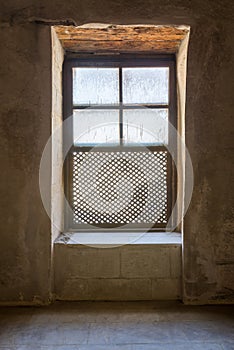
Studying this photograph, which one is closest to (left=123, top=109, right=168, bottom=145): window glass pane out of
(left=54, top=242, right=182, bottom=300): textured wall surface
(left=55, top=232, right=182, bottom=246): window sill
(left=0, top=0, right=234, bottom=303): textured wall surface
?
(left=0, top=0, right=234, bottom=303): textured wall surface

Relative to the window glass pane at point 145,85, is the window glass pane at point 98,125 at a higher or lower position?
lower

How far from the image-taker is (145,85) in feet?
10.6

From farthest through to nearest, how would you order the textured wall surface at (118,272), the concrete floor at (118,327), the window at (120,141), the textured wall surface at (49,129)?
the window at (120,141) < the textured wall surface at (118,272) < the textured wall surface at (49,129) < the concrete floor at (118,327)

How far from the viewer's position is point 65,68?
317cm

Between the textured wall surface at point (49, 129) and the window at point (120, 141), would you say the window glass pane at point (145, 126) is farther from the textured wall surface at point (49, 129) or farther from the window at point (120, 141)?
the textured wall surface at point (49, 129)

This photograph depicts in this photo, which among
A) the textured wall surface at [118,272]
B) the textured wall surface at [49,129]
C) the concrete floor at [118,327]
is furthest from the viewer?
the textured wall surface at [118,272]

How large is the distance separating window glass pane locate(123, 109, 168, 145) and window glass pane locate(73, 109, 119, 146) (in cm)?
9

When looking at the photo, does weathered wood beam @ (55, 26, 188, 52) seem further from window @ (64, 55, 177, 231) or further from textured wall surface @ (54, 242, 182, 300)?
textured wall surface @ (54, 242, 182, 300)

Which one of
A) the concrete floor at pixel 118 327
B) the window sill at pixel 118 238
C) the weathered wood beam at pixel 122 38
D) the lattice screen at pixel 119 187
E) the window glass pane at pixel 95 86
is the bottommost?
the concrete floor at pixel 118 327

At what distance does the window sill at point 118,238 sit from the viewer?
281cm

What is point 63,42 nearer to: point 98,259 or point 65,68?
point 65,68

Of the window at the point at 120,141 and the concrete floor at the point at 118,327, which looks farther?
the window at the point at 120,141

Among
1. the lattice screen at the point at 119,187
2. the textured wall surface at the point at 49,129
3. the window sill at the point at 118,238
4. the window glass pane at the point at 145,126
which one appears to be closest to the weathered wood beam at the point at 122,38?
the textured wall surface at the point at 49,129

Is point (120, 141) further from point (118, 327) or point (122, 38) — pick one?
point (118, 327)
